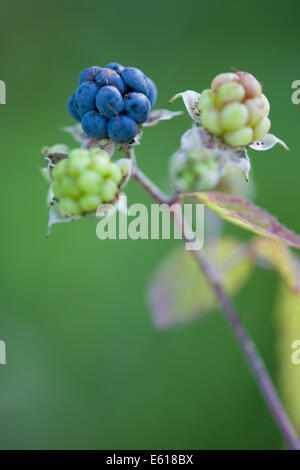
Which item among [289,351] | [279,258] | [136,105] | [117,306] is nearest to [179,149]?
[136,105]

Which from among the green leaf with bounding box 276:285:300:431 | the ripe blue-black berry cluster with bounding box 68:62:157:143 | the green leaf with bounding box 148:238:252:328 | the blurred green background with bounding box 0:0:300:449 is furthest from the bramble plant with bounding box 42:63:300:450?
the blurred green background with bounding box 0:0:300:449

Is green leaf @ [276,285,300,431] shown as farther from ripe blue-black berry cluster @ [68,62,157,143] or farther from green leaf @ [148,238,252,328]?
ripe blue-black berry cluster @ [68,62,157,143]

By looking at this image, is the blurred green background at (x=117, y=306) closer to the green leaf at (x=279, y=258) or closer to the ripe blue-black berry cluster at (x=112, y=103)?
the green leaf at (x=279, y=258)

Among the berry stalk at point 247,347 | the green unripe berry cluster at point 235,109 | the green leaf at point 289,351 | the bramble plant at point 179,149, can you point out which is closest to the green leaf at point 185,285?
the green leaf at point 289,351

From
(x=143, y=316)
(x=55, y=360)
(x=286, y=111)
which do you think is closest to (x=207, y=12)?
(x=286, y=111)

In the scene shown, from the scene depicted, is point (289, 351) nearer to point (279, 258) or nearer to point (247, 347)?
point (279, 258)

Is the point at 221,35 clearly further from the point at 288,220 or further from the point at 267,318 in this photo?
the point at 267,318
